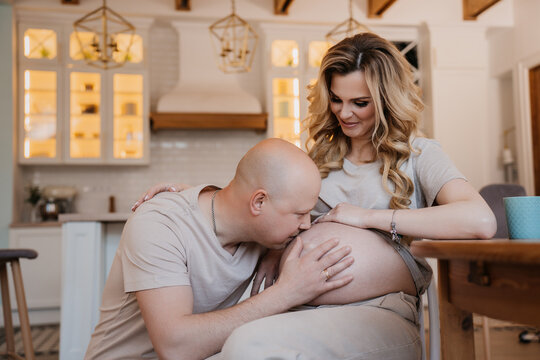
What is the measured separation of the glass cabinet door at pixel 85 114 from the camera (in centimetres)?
545

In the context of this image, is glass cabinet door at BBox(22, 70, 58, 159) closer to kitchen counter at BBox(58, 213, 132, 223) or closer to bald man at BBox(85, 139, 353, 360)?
kitchen counter at BBox(58, 213, 132, 223)

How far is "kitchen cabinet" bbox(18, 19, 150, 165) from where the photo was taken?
5340mm

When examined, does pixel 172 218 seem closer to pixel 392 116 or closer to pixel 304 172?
pixel 304 172

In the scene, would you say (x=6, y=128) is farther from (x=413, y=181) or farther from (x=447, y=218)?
(x=447, y=218)

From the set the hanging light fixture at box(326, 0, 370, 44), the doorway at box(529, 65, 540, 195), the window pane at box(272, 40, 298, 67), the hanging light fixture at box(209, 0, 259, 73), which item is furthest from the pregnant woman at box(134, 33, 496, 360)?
the doorway at box(529, 65, 540, 195)

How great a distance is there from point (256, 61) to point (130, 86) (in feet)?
4.99

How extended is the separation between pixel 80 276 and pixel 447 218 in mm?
2039

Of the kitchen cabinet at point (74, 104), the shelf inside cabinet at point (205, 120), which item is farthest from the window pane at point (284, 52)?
the kitchen cabinet at point (74, 104)

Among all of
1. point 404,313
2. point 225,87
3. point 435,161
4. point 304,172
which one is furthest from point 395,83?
point 225,87

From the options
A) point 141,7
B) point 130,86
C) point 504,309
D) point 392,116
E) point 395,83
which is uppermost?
point 141,7

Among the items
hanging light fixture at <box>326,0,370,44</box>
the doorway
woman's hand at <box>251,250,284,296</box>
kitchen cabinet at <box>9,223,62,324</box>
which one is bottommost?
kitchen cabinet at <box>9,223,62,324</box>

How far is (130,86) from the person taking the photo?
5656 millimetres

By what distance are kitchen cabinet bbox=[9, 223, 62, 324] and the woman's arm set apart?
164 inches

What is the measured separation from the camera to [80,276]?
2.73m
